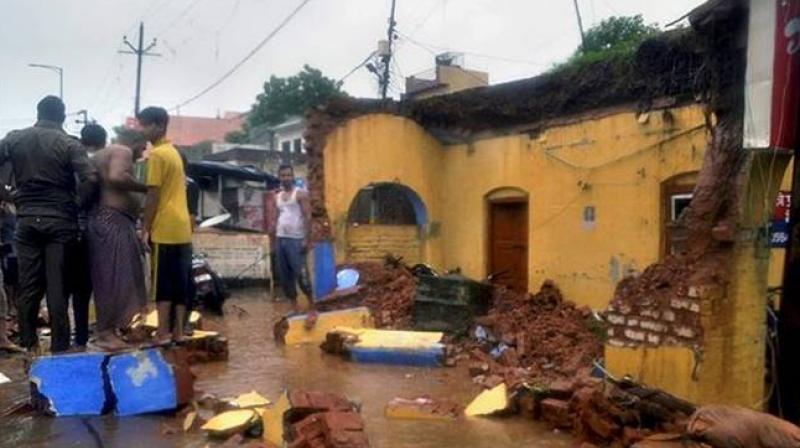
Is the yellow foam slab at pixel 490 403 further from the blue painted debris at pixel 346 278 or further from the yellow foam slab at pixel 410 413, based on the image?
the blue painted debris at pixel 346 278

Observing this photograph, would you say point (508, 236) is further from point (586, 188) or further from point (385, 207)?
point (385, 207)

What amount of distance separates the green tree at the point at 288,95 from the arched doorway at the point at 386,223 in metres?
30.1

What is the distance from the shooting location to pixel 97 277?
590 centimetres

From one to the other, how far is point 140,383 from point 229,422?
2.66 feet

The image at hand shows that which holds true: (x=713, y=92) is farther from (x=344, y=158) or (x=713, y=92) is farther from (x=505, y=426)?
(x=344, y=158)

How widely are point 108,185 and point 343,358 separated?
350 centimetres

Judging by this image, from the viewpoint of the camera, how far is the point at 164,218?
611 centimetres

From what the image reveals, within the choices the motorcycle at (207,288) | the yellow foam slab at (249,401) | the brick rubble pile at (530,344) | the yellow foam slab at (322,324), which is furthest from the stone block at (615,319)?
the motorcycle at (207,288)

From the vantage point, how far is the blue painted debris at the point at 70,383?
519 cm

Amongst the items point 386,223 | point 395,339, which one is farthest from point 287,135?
point 395,339

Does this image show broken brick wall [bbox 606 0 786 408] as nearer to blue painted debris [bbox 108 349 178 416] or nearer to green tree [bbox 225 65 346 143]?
blue painted debris [bbox 108 349 178 416]

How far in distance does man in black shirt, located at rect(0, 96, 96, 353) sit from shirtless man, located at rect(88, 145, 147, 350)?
0.19 m

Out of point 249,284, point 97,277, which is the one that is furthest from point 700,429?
point 249,284

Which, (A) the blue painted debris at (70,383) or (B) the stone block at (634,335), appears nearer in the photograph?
(A) the blue painted debris at (70,383)
